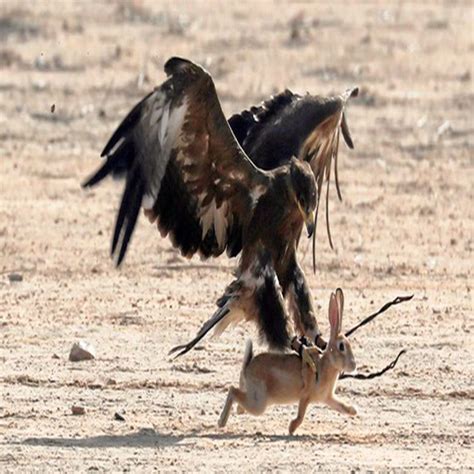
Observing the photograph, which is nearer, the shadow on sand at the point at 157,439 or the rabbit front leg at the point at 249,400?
the shadow on sand at the point at 157,439

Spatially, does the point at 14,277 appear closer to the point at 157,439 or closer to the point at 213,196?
the point at 213,196

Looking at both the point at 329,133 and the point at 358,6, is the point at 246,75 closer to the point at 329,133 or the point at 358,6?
the point at 358,6

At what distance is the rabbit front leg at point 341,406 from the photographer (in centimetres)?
987

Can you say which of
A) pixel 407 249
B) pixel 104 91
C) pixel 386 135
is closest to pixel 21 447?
pixel 407 249

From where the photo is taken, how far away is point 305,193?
10.3 meters

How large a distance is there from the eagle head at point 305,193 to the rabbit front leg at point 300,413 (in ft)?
2.94

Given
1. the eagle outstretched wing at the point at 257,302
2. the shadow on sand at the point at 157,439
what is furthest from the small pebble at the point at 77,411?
the eagle outstretched wing at the point at 257,302

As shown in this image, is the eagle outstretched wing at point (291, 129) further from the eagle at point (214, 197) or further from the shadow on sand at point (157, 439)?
the shadow on sand at point (157, 439)

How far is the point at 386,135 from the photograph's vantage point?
64.6 feet

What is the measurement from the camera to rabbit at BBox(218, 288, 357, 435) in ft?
32.0

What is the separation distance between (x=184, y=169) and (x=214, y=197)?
268 mm

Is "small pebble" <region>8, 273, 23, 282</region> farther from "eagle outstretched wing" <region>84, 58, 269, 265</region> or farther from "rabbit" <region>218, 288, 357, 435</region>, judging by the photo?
"rabbit" <region>218, 288, 357, 435</region>

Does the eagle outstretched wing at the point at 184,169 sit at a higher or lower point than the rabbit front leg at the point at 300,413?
higher

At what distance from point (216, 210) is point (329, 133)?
1.32 meters
